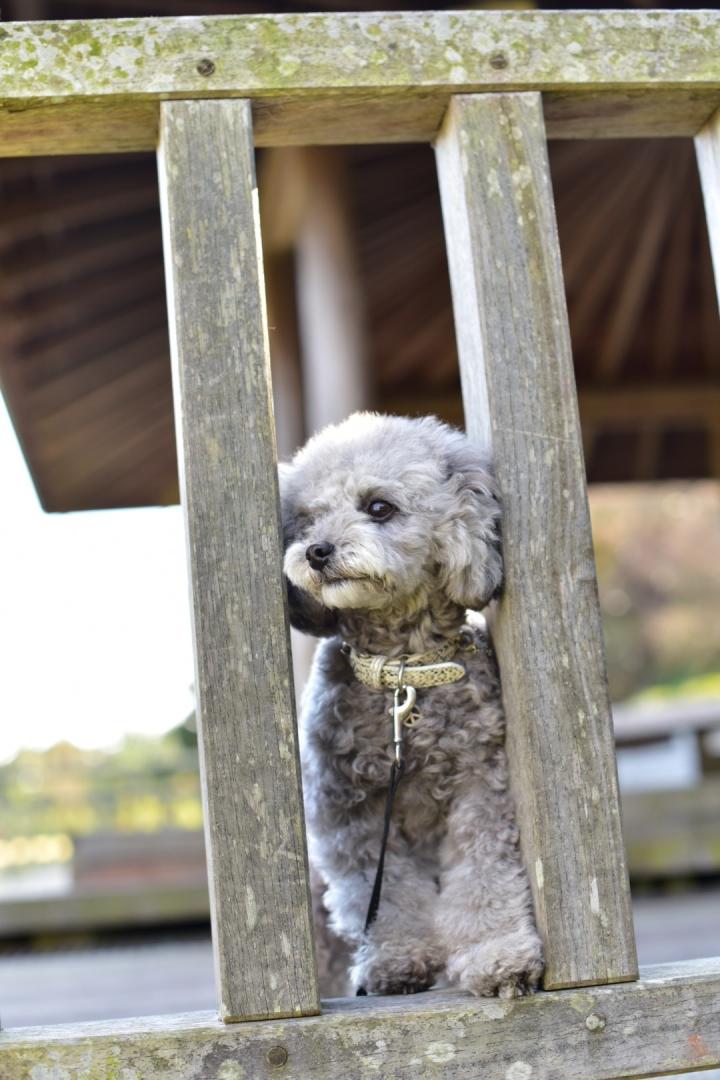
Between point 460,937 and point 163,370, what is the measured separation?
16.0 feet

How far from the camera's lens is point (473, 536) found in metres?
1.80

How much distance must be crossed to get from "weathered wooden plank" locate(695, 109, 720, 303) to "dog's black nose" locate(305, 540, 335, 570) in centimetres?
84

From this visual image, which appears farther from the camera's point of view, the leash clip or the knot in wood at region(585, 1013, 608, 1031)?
the leash clip

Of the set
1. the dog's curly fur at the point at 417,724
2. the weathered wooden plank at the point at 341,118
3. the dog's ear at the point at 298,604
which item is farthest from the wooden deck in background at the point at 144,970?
the weathered wooden plank at the point at 341,118

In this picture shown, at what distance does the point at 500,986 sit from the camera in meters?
1.67

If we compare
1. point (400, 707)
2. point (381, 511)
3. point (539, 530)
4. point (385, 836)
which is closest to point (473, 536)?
point (539, 530)

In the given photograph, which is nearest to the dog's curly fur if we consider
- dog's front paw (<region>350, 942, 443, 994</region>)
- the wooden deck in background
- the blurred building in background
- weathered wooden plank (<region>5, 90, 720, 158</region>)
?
dog's front paw (<region>350, 942, 443, 994</region>)

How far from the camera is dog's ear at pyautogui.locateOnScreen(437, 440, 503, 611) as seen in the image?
5.90ft

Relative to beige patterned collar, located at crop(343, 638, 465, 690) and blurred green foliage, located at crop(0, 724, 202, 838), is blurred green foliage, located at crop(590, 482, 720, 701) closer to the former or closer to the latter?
blurred green foliage, located at crop(0, 724, 202, 838)

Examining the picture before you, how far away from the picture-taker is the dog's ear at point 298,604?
6.68 ft

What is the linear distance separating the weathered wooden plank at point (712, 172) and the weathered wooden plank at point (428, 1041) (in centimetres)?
121

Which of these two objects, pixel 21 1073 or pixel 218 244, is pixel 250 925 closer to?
pixel 21 1073

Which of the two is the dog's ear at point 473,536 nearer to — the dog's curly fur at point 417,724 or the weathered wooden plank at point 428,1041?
the dog's curly fur at point 417,724

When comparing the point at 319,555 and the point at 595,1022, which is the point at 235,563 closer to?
the point at 319,555
